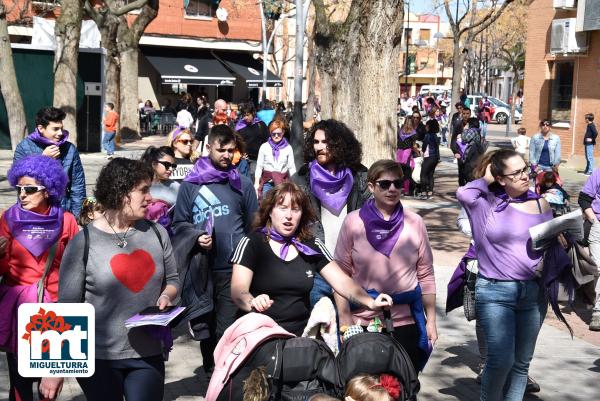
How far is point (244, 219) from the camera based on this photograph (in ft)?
20.9

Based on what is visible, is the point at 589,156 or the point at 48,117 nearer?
the point at 48,117

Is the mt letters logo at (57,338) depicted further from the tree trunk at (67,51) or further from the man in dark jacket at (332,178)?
the tree trunk at (67,51)

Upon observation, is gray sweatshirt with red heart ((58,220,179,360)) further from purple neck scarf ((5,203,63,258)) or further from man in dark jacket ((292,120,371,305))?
man in dark jacket ((292,120,371,305))

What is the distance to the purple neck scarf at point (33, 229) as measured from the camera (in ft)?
16.2

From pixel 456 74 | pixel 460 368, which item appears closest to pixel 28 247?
pixel 460 368

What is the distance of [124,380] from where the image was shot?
440 cm

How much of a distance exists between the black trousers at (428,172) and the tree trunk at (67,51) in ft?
25.5

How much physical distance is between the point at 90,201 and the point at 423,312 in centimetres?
296

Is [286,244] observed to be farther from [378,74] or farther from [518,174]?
[378,74]

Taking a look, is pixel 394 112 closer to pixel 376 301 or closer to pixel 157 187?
pixel 157 187

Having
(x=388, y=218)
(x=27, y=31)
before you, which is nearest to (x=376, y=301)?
(x=388, y=218)

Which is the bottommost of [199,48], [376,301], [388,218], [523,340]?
[523,340]

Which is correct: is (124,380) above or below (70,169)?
below

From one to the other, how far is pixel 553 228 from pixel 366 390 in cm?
211
